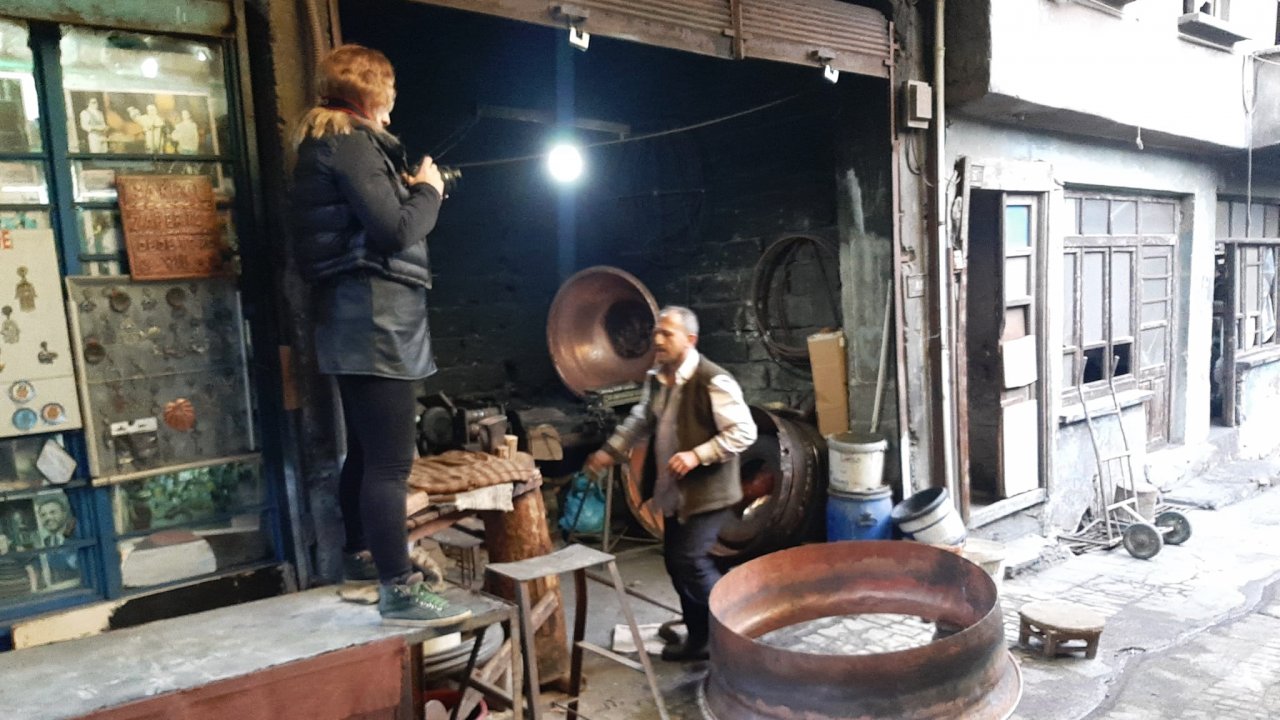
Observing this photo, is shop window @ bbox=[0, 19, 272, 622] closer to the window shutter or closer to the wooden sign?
the wooden sign

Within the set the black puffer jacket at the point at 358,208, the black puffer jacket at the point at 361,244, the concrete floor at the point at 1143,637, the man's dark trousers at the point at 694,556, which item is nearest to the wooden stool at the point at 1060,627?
the concrete floor at the point at 1143,637

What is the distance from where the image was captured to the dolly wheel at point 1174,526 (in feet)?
25.4

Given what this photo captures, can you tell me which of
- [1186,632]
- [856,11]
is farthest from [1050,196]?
[1186,632]

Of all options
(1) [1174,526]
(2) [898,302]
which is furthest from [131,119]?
(1) [1174,526]

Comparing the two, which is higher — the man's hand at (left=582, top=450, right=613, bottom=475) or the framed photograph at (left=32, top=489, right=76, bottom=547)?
the framed photograph at (left=32, top=489, right=76, bottom=547)

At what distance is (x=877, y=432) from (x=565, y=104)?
4.05 meters

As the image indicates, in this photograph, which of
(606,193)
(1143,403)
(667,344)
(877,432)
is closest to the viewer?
(667,344)

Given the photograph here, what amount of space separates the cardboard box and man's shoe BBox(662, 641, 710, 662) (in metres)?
2.31

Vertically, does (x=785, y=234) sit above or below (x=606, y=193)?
below

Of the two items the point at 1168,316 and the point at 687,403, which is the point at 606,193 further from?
the point at 1168,316

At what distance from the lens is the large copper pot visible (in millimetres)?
7801

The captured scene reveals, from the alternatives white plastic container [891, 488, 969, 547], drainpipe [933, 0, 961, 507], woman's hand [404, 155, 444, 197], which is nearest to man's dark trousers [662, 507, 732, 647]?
white plastic container [891, 488, 969, 547]

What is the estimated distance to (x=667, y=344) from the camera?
16.5 ft

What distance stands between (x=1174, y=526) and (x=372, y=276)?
24.6ft
